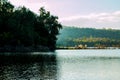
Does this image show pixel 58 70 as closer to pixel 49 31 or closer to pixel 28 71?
pixel 28 71

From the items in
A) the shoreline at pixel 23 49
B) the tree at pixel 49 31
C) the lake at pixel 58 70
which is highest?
the tree at pixel 49 31

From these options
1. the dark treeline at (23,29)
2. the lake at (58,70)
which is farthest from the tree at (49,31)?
the lake at (58,70)

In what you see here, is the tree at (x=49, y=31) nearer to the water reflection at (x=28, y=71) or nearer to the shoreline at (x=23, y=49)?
the shoreline at (x=23, y=49)

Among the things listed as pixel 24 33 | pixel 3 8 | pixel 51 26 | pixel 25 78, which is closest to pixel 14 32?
pixel 24 33

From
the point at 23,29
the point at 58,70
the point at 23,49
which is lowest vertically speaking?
the point at 58,70

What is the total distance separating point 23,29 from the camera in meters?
169

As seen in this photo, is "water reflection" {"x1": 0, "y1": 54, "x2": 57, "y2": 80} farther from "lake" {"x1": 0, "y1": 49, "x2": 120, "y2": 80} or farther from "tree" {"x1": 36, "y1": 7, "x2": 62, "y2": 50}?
"tree" {"x1": 36, "y1": 7, "x2": 62, "y2": 50}

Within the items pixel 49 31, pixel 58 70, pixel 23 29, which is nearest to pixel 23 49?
pixel 23 29

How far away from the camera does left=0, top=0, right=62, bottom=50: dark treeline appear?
533 feet

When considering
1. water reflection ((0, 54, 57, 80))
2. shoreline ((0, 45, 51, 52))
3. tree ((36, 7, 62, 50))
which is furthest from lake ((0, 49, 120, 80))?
tree ((36, 7, 62, 50))

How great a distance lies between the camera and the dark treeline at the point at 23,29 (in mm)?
162500

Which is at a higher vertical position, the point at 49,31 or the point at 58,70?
the point at 49,31

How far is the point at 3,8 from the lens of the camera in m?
177

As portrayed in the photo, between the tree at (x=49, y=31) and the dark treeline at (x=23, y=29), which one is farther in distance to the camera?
the tree at (x=49, y=31)
